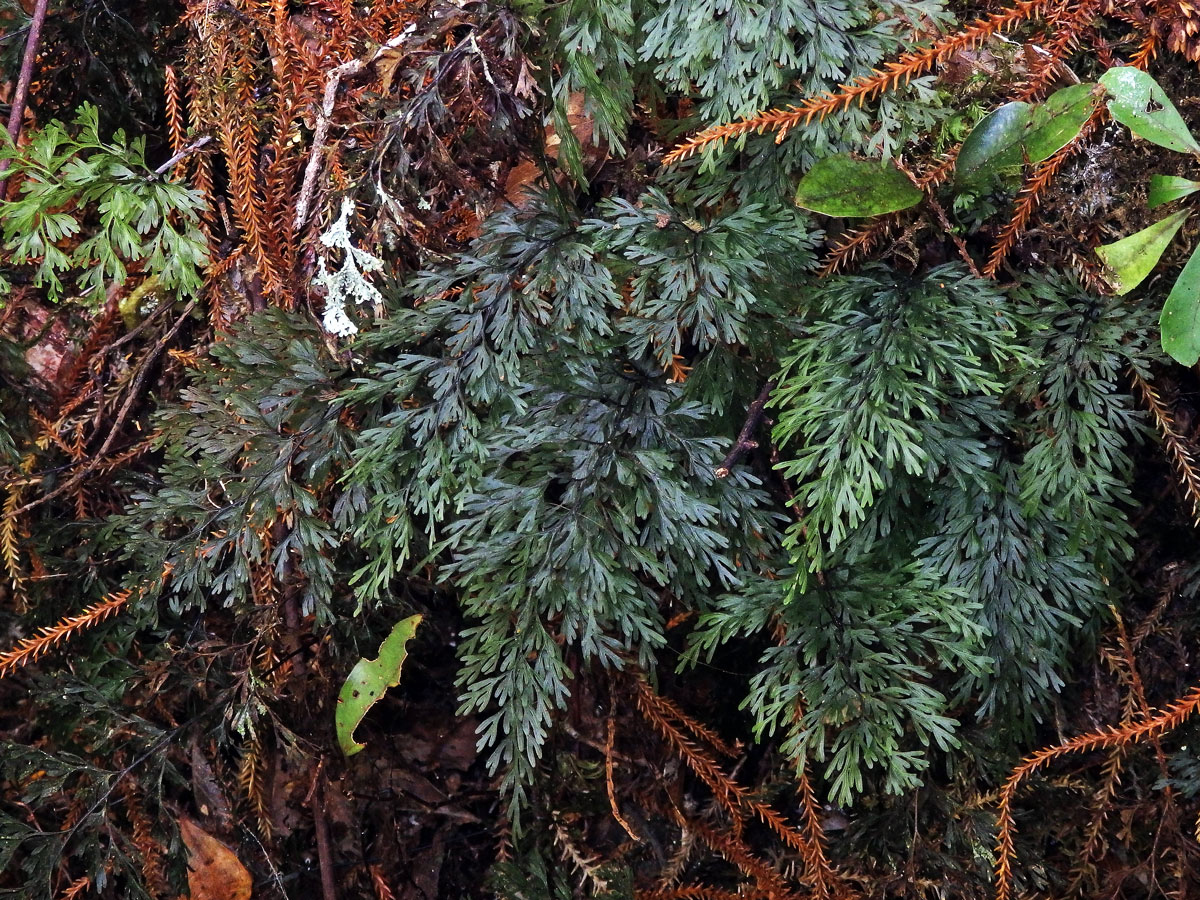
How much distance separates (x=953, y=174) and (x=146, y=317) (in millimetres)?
1820

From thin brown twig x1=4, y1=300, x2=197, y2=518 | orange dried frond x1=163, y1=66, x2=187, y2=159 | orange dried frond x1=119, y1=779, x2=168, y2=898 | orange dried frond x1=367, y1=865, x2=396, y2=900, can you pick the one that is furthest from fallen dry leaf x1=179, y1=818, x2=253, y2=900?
orange dried frond x1=163, y1=66, x2=187, y2=159

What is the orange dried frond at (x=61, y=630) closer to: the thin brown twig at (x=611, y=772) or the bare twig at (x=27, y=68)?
the bare twig at (x=27, y=68)

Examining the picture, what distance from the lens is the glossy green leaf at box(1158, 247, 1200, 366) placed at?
1.39m

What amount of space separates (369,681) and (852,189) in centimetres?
135

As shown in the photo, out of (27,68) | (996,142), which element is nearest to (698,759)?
(996,142)

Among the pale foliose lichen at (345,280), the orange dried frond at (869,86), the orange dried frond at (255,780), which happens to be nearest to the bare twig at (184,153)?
the pale foliose lichen at (345,280)

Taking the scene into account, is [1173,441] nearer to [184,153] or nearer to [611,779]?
[611,779]

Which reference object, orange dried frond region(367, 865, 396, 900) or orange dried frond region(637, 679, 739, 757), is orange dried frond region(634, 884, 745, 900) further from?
orange dried frond region(367, 865, 396, 900)

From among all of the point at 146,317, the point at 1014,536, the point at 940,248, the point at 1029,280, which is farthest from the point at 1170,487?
the point at 146,317

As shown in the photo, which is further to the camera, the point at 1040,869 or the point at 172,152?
the point at 172,152

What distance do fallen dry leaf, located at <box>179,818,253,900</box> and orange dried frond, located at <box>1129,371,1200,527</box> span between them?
6.59ft

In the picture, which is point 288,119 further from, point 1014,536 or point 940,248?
point 1014,536

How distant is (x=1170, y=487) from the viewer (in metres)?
1.64

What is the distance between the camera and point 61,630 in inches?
72.8
